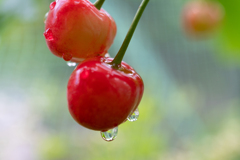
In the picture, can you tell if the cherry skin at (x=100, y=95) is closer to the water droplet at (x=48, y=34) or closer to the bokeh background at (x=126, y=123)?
the water droplet at (x=48, y=34)

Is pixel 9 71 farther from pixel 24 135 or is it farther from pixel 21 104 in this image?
pixel 24 135

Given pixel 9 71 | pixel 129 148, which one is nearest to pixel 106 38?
pixel 129 148

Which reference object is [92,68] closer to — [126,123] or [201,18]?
[201,18]

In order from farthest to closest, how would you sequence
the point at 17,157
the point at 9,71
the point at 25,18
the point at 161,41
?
the point at 161,41, the point at 17,157, the point at 9,71, the point at 25,18

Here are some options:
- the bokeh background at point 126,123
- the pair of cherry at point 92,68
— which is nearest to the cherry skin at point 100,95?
the pair of cherry at point 92,68

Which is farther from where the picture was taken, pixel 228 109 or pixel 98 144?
pixel 228 109

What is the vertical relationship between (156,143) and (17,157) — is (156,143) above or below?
above

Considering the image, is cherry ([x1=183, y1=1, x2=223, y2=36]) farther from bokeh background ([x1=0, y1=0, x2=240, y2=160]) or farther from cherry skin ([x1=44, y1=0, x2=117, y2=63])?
cherry skin ([x1=44, y1=0, x2=117, y2=63])

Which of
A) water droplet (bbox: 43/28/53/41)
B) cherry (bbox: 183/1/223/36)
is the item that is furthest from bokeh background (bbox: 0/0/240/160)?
water droplet (bbox: 43/28/53/41)
